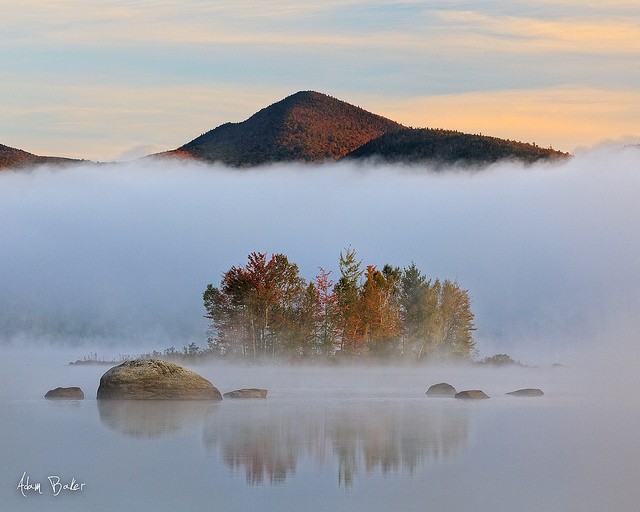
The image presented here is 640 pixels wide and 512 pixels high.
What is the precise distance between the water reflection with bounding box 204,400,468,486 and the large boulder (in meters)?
2.82

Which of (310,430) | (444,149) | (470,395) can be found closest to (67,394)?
(310,430)

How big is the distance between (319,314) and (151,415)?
3805cm

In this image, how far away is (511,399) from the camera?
57.3m

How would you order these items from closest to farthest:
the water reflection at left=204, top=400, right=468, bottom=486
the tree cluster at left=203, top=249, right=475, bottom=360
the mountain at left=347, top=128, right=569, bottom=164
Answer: the water reflection at left=204, top=400, right=468, bottom=486 < the tree cluster at left=203, top=249, right=475, bottom=360 < the mountain at left=347, top=128, right=569, bottom=164

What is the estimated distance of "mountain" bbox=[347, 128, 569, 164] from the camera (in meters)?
176

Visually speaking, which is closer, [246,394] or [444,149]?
[246,394]

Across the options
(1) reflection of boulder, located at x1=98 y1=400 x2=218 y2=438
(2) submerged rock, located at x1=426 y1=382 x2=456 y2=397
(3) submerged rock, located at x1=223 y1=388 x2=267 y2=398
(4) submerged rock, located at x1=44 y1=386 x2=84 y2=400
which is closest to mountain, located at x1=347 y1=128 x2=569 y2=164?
(2) submerged rock, located at x1=426 y1=382 x2=456 y2=397

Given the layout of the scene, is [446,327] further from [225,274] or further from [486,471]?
[486,471]

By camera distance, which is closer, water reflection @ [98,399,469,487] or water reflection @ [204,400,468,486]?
water reflection @ [204,400,468,486]

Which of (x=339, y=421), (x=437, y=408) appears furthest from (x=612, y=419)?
(x=339, y=421)

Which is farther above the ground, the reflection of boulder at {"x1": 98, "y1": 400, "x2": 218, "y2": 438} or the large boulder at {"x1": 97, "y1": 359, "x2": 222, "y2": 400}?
the large boulder at {"x1": 97, "y1": 359, "x2": 222, "y2": 400}

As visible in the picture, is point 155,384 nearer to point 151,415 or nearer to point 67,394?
point 67,394

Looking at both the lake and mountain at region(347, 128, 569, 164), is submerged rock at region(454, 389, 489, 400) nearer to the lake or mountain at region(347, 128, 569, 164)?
the lake

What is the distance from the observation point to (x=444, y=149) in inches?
7096
